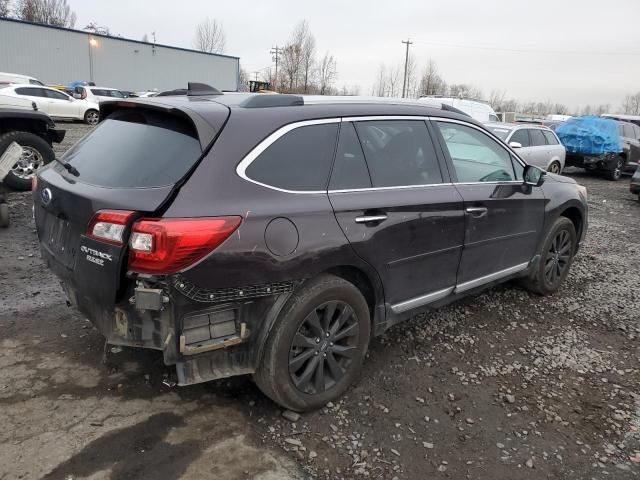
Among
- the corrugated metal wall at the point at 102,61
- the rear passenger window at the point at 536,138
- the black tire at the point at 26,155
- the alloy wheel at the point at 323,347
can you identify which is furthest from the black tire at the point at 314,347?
the corrugated metal wall at the point at 102,61

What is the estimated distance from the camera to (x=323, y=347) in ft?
9.59

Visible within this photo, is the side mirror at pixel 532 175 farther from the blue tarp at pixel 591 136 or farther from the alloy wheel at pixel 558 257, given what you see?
the blue tarp at pixel 591 136

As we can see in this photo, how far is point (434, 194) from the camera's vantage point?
339cm

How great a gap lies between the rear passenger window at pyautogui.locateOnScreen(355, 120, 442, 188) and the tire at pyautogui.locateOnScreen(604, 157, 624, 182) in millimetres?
14775

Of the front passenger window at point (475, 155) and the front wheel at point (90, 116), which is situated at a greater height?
the front passenger window at point (475, 155)

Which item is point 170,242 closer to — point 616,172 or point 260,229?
point 260,229

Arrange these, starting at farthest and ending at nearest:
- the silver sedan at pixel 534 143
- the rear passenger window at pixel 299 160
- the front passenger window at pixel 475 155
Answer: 1. the silver sedan at pixel 534 143
2. the front passenger window at pixel 475 155
3. the rear passenger window at pixel 299 160

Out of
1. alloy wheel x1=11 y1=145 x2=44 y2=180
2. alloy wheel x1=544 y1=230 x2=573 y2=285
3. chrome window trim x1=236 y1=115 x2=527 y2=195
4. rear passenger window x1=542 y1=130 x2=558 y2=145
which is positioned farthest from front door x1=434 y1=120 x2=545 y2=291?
rear passenger window x1=542 y1=130 x2=558 y2=145

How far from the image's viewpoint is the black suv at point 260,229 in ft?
7.80

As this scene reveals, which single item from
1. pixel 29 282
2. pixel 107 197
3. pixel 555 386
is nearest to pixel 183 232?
pixel 107 197

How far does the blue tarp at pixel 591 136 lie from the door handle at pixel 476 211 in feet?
45.8

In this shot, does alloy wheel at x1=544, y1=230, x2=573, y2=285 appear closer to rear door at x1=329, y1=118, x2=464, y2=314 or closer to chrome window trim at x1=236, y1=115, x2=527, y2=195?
chrome window trim at x1=236, y1=115, x2=527, y2=195

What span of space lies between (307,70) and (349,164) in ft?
185

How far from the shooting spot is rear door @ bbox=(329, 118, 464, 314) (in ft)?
9.66
